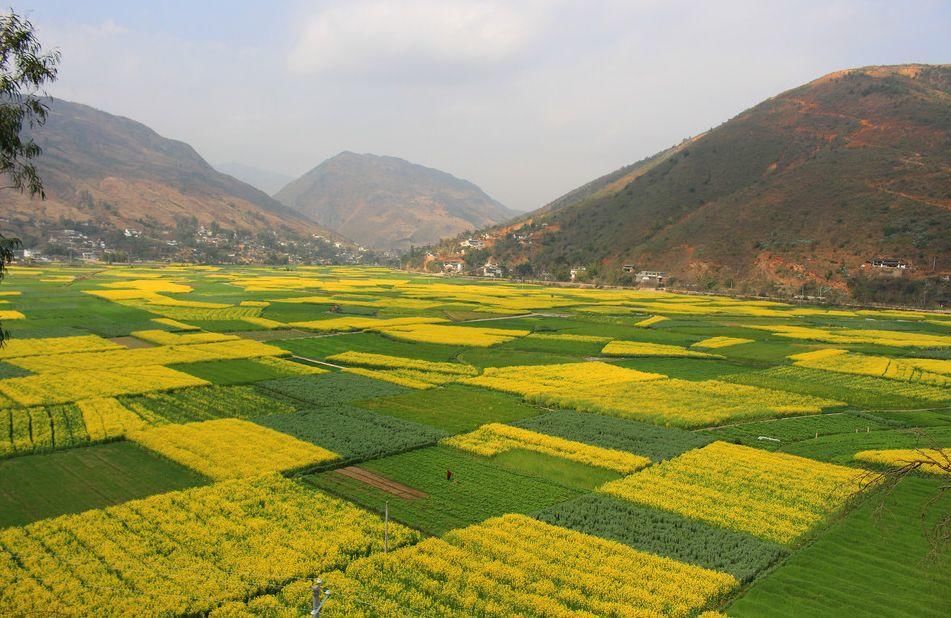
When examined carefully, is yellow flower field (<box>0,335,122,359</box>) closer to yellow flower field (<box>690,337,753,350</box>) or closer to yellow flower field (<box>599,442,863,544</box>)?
yellow flower field (<box>599,442,863,544</box>)

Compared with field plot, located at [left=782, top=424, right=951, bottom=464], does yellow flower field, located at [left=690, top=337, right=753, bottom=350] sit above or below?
above

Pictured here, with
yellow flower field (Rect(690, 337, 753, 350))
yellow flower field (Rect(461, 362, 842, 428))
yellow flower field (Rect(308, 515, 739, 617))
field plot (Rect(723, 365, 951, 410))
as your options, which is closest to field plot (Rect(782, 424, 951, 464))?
yellow flower field (Rect(461, 362, 842, 428))

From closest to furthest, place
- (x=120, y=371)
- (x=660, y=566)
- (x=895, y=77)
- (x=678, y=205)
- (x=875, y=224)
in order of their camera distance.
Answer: (x=660, y=566) → (x=120, y=371) → (x=875, y=224) → (x=678, y=205) → (x=895, y=77)

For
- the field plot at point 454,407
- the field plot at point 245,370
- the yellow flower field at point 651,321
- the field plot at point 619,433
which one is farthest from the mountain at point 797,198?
the field plot at point 245,370

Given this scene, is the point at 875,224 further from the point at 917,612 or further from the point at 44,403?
the point at 44,403

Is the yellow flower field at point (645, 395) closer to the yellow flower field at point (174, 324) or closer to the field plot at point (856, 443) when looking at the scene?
the field plot at point (856, 443)

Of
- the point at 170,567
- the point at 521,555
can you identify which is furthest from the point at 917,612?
the point at 170,567

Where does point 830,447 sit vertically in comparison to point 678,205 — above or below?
below
